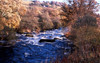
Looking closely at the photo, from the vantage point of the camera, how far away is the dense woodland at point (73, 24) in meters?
9.22

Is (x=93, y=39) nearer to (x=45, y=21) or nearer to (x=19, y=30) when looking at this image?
(x=19, y=30)

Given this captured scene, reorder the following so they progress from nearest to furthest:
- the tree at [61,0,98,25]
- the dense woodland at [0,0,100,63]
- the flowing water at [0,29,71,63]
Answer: the dense woodland at [0,0,100,63], the flowing water at [0,29,71,63], the tree at [61,0,98,25]

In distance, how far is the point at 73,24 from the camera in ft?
47.1

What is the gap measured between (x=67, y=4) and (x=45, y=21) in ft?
46.5

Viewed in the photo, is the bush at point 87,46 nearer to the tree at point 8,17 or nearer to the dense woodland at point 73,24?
the dense woodland at point 73,24

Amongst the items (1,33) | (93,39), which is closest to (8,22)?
(1,33)

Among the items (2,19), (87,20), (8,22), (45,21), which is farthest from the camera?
(45,21)

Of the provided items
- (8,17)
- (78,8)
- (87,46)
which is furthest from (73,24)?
(78,8)

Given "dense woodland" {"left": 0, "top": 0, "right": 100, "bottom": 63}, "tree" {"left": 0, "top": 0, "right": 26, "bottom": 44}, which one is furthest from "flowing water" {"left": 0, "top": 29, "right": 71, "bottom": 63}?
"tree" {"left": 0, "top": 0, "right": 26, "bottom": 44}

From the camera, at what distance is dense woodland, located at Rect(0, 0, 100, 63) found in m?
9.22

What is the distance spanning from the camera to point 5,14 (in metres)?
16.5

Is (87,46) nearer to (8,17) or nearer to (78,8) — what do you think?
(8,17)

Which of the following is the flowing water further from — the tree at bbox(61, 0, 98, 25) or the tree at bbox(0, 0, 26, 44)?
the tree at bbox(61, 0, 98, 25)

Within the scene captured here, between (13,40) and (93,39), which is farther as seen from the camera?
(13,40)
